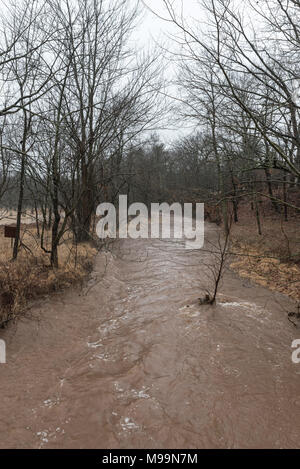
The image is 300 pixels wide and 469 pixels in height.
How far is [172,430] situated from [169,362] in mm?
1201

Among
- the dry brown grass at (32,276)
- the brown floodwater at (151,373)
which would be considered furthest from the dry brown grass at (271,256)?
the dry brown grass at (32,276)

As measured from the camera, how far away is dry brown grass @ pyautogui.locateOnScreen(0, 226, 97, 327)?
4.95 meters

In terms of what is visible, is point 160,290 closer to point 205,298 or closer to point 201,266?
point 205,298

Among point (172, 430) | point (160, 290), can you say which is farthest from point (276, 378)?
point (160, 290)

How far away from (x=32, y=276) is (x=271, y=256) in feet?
16.0

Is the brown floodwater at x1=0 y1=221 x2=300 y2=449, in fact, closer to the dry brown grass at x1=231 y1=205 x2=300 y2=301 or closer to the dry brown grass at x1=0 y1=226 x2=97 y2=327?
the dry brown grass at x1=0 y1=226 x2=97 y2=327

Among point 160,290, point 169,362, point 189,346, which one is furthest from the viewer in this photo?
point 160,290

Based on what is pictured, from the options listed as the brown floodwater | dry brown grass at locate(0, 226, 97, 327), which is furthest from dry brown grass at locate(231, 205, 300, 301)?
dry brown grass at locate(0, 226, 97, 327)

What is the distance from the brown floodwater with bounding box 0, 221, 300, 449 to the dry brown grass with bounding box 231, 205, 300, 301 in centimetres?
90

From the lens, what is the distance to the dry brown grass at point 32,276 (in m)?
4.95

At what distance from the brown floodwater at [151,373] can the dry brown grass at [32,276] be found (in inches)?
12.0

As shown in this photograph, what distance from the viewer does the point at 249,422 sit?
3039 mm

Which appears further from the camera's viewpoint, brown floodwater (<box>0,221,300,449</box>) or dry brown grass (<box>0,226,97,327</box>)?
dry brown grass (<box>0,226,97,327</box>)

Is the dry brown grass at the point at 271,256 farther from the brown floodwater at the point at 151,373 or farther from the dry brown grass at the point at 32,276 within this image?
the dry brown grass at the point at 32,276
